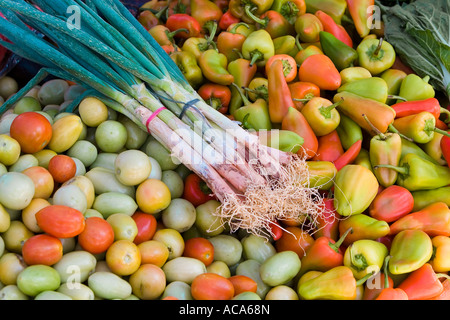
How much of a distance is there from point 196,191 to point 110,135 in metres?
0.42

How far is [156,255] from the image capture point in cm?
163

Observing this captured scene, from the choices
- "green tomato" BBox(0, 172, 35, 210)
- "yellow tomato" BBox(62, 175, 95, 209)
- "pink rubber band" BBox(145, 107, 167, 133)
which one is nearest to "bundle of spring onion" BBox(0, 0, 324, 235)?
"pink rubber band" BBox(145, 107, 167, 133)

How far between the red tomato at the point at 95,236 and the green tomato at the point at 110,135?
18.3 inches

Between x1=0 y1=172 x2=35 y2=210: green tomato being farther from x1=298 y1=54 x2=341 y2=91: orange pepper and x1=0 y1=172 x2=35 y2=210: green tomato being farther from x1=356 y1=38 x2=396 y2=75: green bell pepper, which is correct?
x1=356 y1=38 x2=396 y2=75: green bell pepper

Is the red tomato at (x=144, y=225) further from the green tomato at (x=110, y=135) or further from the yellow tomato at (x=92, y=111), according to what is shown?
the yellow tomato at (x=92, y=111)

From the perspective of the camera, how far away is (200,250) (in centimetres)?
173

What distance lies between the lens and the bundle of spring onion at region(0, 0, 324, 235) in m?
1.77

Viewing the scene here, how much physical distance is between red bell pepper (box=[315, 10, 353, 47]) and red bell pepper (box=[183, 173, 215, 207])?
1.19m

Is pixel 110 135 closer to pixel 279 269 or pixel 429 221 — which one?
pixel 279 269

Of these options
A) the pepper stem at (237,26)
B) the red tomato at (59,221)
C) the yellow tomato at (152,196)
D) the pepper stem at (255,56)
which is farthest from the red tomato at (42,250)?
the pepper stem at (237,26)

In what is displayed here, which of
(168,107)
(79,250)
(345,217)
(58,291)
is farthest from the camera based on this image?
(168,107)
